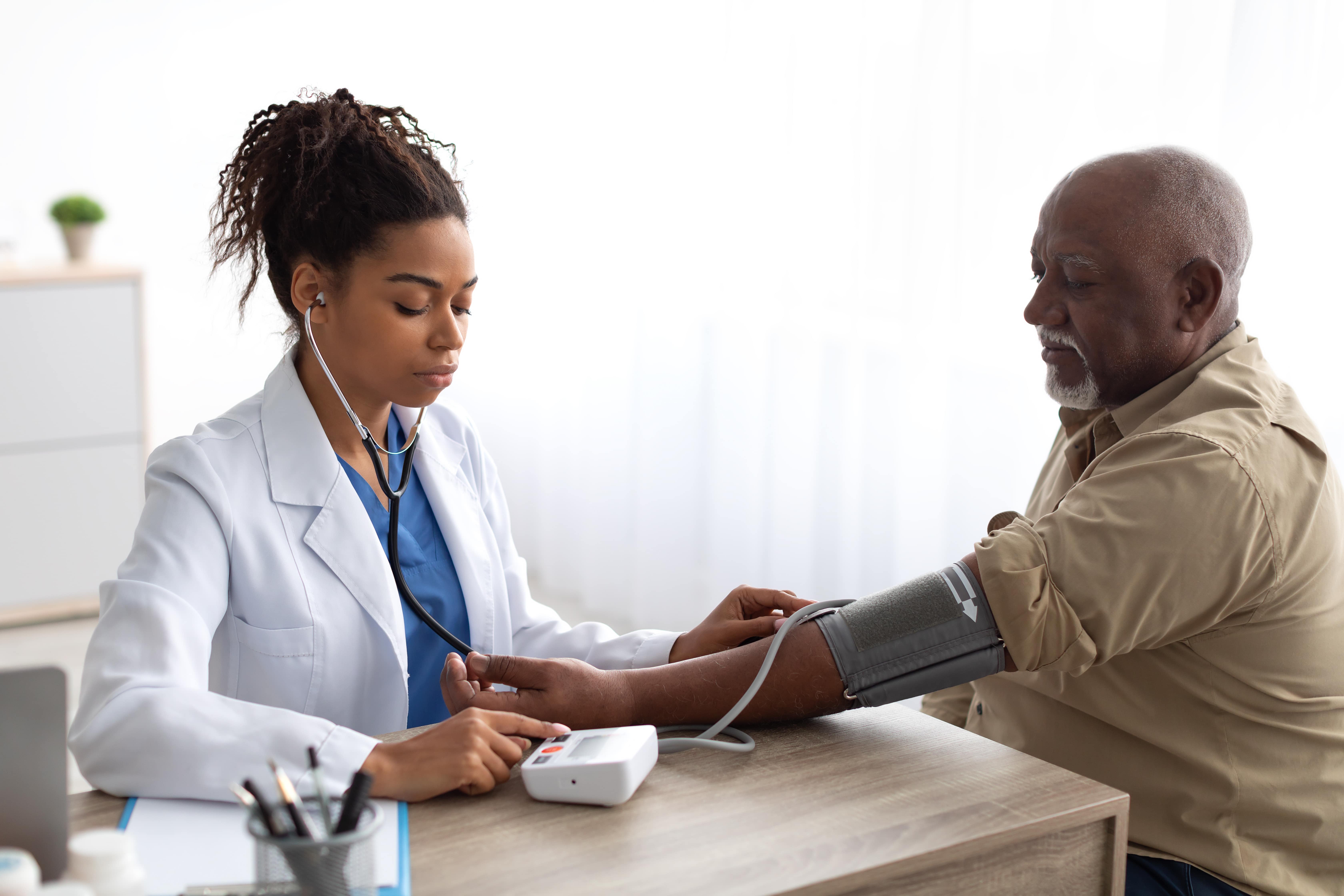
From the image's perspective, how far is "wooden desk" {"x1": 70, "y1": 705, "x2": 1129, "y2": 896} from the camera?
0.90 metres

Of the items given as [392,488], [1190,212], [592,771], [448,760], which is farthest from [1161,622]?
[392,488]

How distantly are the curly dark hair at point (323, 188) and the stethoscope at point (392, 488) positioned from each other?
0.06 m

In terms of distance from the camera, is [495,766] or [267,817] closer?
[267,817]

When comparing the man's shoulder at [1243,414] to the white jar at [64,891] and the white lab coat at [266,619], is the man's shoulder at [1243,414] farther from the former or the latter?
the white jar at [64,891]

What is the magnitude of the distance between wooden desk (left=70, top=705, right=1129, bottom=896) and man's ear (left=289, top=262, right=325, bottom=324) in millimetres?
584

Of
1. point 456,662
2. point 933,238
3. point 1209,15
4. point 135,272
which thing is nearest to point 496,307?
point 135,272

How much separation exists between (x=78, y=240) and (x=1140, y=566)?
360 centimetres

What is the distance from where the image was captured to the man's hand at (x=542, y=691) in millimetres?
1221

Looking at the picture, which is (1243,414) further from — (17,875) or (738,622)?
(17,875)

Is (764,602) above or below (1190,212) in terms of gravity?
below

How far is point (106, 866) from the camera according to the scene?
780 millimetres

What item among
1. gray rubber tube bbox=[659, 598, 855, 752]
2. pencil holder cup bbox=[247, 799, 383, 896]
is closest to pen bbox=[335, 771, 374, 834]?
pencil holder cup bbox=[247, 799, 383, 896]

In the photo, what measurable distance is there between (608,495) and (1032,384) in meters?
1.83

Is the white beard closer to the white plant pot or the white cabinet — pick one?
the white cabinet
